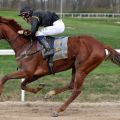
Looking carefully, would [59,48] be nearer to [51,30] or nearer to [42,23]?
[51,30]

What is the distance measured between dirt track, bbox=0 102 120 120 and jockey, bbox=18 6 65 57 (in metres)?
1.17

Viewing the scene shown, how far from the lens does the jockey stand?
9.27 m

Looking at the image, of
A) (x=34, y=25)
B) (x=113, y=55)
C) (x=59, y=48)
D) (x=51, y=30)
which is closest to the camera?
(x=34, y=25)

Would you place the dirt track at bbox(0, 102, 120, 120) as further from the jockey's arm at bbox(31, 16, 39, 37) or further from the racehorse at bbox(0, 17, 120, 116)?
the jockey's arm at bbox(31, 16, 39, 37)

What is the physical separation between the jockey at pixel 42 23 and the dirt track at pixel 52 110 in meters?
1.17

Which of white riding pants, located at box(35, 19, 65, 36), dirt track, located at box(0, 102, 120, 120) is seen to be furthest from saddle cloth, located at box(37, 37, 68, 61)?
dirt track, located at box(0, 102, 120, 120)

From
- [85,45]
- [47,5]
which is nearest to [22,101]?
[85,45]

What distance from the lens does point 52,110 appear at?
9.80 m

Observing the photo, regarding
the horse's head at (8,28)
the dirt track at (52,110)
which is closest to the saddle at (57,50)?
the horse's head at (8,28)

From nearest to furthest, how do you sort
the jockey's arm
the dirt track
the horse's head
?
the dirt track, the jockey's arm, the horse's head

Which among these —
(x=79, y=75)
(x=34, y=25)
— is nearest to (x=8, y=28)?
(x=34, y=25)

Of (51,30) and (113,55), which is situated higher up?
(51,30)

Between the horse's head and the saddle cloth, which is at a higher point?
the horse's head

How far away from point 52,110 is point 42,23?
5.67ft
